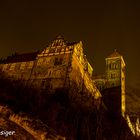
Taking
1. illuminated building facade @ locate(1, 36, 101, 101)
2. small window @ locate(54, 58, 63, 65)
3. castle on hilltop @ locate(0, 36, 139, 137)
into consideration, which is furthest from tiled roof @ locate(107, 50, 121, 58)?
small window @ locate(54, 58, 63, 65)

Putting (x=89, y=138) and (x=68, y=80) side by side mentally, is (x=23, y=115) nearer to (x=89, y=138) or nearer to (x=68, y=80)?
(x=89, y=138)

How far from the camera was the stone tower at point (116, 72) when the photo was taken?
90.4 metres

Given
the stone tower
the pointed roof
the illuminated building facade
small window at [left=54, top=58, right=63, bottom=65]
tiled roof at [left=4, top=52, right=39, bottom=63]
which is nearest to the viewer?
the illuminated building facade

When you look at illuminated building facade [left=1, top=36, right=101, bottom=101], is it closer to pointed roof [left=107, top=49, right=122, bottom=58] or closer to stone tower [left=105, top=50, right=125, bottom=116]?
stone tower [left=105, top=50, right=125, bottom=116]

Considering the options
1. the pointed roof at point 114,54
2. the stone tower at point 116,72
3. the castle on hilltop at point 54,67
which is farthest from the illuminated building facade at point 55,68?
the pointed roof at point 114,54

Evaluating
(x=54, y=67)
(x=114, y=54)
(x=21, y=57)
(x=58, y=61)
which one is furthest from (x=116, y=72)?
(x=54, y=67)

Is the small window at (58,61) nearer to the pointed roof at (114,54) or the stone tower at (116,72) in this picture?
the stone tower at (116,72)

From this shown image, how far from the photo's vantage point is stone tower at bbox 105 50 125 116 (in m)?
90.4

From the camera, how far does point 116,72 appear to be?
3669 inches

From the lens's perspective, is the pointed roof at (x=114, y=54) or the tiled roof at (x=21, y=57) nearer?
the tiled roof at (x=21, y=57)

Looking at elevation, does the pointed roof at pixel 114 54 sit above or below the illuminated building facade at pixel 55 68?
above

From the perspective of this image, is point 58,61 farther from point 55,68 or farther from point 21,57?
point 21,57

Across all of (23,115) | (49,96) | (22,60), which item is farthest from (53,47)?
(23,115)

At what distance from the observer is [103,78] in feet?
311
